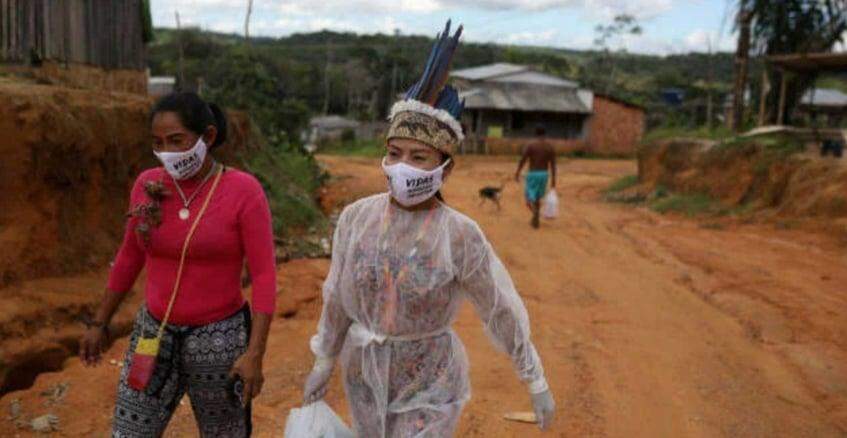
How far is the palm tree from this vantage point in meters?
17.4

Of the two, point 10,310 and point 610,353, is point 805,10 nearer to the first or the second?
point 610,353

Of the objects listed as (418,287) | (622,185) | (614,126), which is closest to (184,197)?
(418,287)

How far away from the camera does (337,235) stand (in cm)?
286

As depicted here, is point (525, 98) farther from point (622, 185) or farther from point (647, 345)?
point (647, 345)

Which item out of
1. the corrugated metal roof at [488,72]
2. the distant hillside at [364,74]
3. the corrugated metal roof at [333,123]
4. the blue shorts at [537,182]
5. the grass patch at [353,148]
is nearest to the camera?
the blue shorts at [537,182]

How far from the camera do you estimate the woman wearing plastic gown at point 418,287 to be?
105 inches

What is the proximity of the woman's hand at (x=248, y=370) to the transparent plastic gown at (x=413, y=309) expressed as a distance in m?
0.32

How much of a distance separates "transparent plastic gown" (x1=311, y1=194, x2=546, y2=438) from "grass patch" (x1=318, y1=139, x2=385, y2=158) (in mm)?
30150

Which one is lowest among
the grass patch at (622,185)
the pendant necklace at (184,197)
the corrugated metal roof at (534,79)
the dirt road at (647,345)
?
the dirt road at (647,345)

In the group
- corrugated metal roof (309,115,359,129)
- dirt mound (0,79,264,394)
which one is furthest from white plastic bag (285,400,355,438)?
corrugated metal roof (309,115,359,129)

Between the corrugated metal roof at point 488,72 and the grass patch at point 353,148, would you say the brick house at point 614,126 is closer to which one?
the corrugated metal roof at point 488,72

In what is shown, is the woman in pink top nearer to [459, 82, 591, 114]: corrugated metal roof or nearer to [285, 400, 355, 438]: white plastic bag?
[285, 400, 355, 438]: white plastic bag

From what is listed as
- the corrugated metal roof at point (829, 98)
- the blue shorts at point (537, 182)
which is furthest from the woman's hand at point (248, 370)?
the corrugated metal roof at point (829, 98)

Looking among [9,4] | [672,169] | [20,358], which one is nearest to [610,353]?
[20,358]
